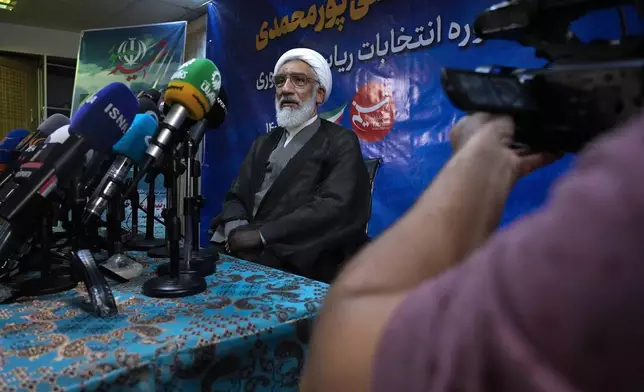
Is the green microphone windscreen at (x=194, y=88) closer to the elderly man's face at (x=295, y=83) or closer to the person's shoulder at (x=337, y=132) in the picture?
the person's shoulder at (x=337, y=132)

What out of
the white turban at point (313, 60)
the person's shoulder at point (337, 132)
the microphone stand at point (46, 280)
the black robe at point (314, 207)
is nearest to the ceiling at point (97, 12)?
the white turban at point (313, 60)

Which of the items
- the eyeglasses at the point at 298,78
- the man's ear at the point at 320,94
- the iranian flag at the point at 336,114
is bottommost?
the iranian flag at the point at 336,114

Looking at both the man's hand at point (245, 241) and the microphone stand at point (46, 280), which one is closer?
the microphone stand at point (46, 280)

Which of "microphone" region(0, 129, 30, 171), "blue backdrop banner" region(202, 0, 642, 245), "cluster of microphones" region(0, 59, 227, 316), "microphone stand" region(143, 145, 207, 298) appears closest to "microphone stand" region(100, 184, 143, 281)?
"cluster of microphones" region(0, 59, 227, 316)

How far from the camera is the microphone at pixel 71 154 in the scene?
804mm

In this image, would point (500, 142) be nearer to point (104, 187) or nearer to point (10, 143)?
point (104, 187)

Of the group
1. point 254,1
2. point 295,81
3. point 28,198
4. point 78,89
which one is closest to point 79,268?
point 28,198

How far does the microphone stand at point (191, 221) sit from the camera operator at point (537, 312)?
0.80 meters

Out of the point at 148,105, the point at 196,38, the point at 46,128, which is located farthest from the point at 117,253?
the point at 196,38

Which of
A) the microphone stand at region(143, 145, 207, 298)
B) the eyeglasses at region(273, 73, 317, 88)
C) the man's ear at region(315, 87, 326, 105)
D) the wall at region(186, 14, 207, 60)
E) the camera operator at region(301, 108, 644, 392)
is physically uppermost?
the wall at region(186, 14, 207, 60)

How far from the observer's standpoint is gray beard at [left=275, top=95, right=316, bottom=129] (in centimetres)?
189

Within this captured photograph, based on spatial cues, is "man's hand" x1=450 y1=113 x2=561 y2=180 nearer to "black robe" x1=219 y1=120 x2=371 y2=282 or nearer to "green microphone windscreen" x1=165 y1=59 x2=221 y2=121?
"green microphone windscreen" x1=165 y1=59 x2=221 y2=121

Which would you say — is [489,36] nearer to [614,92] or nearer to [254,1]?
[614,92]

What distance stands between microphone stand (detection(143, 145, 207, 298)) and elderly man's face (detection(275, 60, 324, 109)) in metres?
1.02
